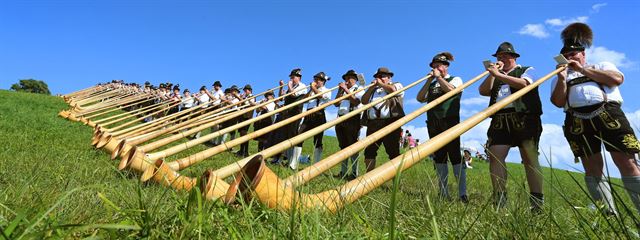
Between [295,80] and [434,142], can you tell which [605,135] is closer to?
[434,142]

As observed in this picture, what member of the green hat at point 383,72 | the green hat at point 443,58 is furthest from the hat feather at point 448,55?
the green hat at point 383,72

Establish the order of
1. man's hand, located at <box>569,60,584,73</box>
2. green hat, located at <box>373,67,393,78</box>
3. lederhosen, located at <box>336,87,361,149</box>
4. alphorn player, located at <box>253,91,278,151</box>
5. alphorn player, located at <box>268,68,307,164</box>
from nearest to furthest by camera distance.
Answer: man's hand, located at <box>569,60,584,73</box> < green hat, located at <box>373,67,393,78</box> < lederhosen, located at <box>336,87,361,149</box> < alphorn player, located at <box>268,68,307,164</box> < alphorn player, located at <box>253,91,278,151</box>

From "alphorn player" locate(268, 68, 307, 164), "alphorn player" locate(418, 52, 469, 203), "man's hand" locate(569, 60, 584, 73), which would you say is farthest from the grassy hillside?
"alphorn player" locate(268, 68, 307, 164)

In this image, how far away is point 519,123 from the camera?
4148 mm

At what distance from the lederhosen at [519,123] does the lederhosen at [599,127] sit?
356mm

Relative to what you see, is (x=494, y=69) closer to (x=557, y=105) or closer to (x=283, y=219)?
(x=557, y=105)

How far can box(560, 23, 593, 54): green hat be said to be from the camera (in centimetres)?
388

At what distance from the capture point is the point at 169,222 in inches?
49.6

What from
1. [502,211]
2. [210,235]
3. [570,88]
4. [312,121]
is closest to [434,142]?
[502,211]

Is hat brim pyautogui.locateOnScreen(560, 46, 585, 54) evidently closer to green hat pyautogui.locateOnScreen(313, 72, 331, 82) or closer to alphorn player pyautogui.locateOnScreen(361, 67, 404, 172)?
alphorn player pyautogui.locateOnScreen(361, 67, 404, 172)

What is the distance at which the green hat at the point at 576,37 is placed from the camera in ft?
12.7

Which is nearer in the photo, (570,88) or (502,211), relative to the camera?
(502,211)

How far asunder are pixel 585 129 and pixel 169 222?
11.5ft

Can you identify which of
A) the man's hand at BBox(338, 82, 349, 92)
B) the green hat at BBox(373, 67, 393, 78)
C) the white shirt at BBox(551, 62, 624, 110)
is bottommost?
the white shirt at BBox(551, 62, 624, 110)
